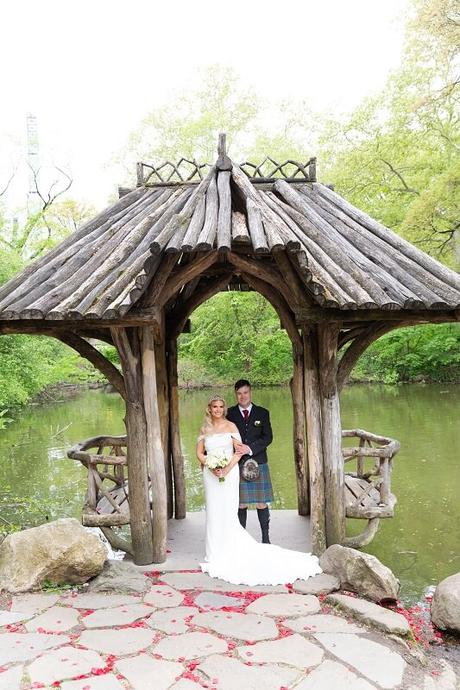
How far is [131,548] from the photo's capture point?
6.07 m

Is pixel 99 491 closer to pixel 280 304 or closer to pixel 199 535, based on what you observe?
pixel 199 535

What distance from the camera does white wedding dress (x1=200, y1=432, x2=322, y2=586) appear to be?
5480 mm

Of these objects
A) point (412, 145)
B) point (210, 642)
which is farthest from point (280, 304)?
point (412, 145)

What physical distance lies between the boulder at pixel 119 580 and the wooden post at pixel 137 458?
0.25 meters

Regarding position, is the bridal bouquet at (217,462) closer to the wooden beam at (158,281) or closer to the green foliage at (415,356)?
the wooden beam at (158,281)

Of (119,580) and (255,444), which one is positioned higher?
(255,444)

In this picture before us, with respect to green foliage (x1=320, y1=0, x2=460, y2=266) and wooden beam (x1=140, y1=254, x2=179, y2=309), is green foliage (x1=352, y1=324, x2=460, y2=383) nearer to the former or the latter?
green foliage (x1=320, y1=0, x2=460, y2=266)

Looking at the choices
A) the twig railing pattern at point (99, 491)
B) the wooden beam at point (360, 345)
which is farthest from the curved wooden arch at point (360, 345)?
the twig railing pattern at point (99, 491)

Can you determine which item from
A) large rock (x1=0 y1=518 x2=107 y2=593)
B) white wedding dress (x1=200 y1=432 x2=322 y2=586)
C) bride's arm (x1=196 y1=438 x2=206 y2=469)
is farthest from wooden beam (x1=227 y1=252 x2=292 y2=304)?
large rock (x1=0 y1=518 x2=107 y2=593)

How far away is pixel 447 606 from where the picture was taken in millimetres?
4988

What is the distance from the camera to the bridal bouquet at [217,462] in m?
5.95

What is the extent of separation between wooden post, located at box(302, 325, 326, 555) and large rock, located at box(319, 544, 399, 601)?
56cm

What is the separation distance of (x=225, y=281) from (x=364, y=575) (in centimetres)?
342

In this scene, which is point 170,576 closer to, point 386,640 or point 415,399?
point 386,640
